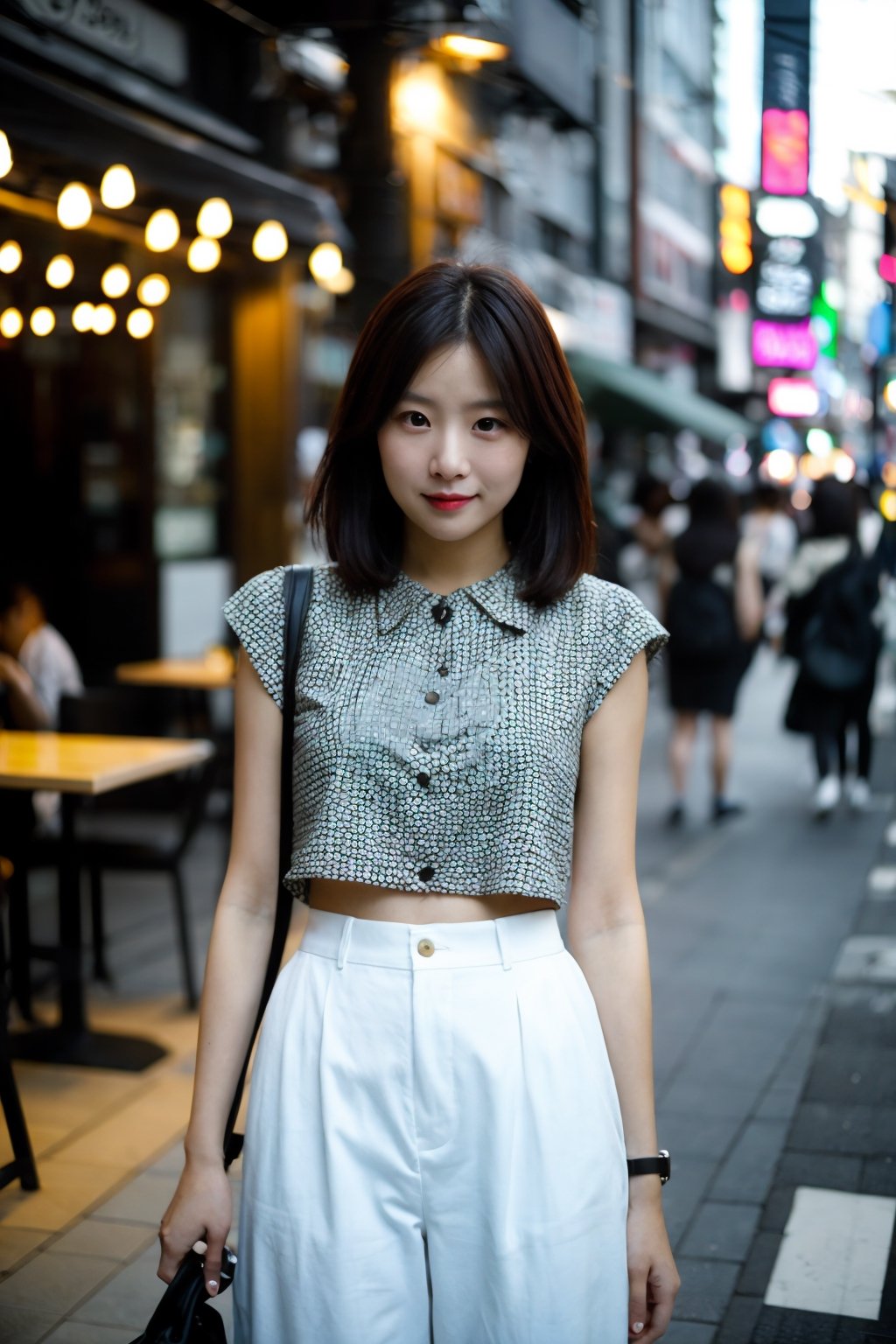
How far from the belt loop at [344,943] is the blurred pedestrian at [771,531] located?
41.1ft

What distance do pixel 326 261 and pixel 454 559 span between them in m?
6.83

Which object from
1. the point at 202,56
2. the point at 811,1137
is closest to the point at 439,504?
the point at 811,1137

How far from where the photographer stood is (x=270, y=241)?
26.4 feet

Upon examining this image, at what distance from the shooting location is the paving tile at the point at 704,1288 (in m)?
3.40

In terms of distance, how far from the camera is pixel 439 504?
184 centimetres

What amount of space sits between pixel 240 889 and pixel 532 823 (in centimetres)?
38

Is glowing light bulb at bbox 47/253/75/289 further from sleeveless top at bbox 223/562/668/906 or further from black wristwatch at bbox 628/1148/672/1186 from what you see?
black wristwatch at bbox 628/1148/672/1186

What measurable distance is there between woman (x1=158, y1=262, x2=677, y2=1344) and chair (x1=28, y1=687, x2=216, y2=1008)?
3.84 meters

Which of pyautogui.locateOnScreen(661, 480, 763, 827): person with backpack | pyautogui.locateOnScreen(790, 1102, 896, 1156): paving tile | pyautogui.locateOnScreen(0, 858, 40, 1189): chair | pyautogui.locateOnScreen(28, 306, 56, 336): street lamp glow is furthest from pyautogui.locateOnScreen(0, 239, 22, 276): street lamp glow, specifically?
pyautogui.locateOnScreen(790, 1102, 896, 1156): paving tile

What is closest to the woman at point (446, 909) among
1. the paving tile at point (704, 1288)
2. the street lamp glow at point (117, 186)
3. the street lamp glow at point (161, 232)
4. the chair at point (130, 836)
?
the paving tile at point (704, 1288)

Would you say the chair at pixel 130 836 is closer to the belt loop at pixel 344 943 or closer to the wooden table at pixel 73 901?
the wooden table at pixel 73 901

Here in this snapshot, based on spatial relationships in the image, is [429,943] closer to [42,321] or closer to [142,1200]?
[142,1200]

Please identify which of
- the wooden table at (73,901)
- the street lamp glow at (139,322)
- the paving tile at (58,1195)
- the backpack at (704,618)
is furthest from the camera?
the backpack at (704,618)

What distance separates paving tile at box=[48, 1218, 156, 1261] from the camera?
3.75 metres
